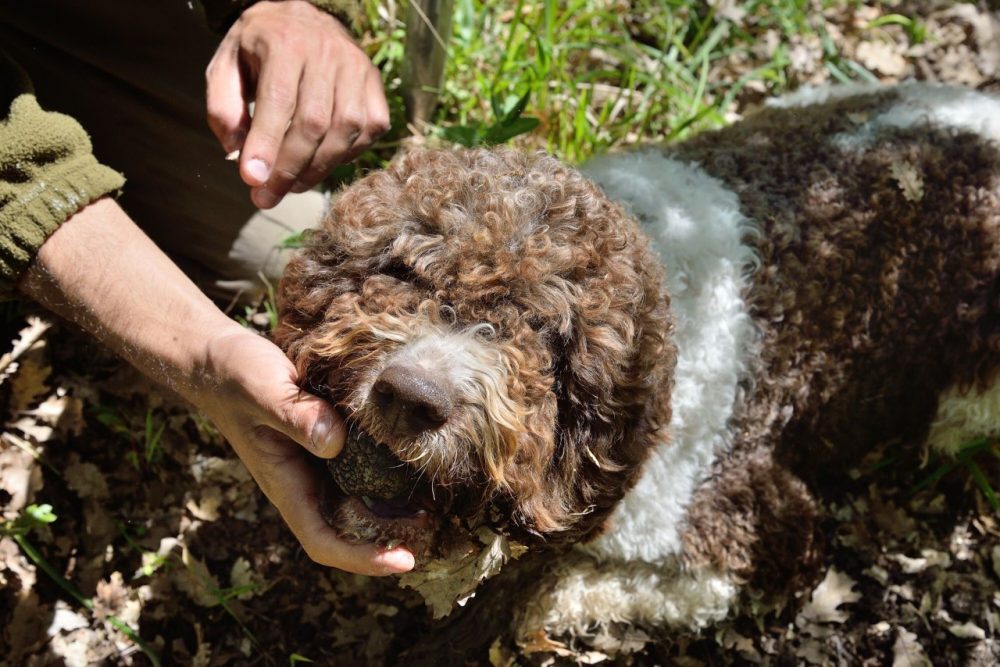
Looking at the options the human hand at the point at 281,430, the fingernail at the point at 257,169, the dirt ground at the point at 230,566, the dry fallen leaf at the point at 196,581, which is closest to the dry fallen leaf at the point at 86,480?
the dirt ground at the point at 230,566

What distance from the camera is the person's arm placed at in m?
2.18

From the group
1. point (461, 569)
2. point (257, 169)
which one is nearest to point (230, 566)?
point (461, 569)

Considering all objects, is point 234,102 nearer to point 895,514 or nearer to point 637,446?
point 637,446

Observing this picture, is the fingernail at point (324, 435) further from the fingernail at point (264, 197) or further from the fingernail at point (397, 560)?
the fingernail at point (264, 197)

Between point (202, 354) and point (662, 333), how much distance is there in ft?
4.24

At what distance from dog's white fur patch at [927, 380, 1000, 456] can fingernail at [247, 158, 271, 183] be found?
2850 millimetres

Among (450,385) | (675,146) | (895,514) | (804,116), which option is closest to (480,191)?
(450,385)

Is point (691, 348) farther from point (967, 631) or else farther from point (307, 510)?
point (967, 631)

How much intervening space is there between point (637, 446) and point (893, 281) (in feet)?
4.41

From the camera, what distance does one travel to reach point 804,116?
3457 millimetres

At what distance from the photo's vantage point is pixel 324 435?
6.78 ft

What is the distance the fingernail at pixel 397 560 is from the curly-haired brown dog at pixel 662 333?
5 centimetres

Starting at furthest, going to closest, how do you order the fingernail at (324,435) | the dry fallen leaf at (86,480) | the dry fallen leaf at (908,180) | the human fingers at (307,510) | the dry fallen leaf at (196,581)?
the dry fallen leaf at (86,480)
the dry fallen leaf at (196,581)
the dry fallen leaf at (908,180)
the human fingers at (307,510)
the fingernail at (324,435)

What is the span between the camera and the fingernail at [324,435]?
207 centimetres
